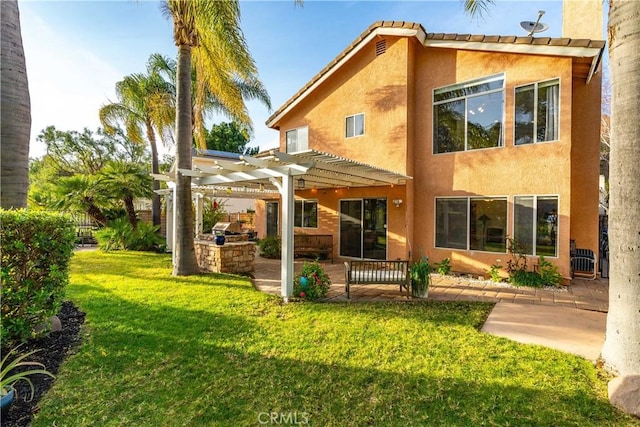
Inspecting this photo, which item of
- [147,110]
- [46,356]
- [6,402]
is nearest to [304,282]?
[46,356]

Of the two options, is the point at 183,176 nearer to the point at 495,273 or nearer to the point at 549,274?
the point at 495,273

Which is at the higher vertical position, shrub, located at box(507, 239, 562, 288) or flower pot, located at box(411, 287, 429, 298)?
shrub, located at box(507, 239, 562, 288)

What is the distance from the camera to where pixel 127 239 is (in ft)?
51.4

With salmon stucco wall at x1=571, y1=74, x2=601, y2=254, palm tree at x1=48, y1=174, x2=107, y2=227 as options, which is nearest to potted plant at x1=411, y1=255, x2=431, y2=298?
salmon stucco wall at x1=571, y1=74, x2=601, y2=254

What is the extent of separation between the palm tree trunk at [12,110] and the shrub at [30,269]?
32.9 inches

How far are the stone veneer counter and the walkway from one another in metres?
0.65

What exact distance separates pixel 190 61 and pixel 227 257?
6.41m

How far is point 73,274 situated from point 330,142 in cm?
1060

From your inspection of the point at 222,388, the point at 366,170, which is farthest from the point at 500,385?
the point at 366,170

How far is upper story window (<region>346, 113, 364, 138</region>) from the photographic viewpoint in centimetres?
1245

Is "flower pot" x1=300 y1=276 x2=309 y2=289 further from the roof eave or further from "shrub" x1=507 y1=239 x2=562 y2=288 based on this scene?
the roof eave

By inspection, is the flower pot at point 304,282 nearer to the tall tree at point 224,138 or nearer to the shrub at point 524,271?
the shrub at point 524,271

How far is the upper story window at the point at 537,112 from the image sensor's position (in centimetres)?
884

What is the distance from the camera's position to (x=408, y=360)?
4422mm
